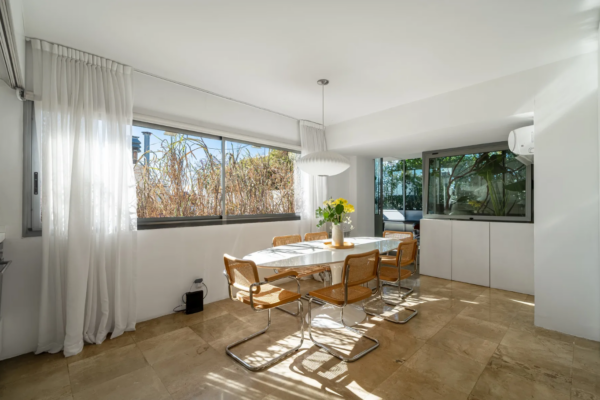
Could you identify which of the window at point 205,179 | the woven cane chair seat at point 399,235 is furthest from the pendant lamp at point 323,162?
the woven cane chair seat at point 399,235

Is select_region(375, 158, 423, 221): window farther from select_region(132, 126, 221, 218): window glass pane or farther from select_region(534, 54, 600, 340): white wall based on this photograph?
select_region(132, 126, 221, 218): window glass pane

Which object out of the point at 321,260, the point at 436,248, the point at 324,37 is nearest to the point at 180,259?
the point at 321,260

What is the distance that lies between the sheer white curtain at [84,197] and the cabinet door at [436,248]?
4.53 m

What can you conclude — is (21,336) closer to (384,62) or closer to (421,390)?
(421,390)

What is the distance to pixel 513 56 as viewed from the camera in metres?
2.70

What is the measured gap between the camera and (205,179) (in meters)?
3.64

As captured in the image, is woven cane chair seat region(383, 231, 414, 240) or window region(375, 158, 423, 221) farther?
window region(375, 158, 423, 221)

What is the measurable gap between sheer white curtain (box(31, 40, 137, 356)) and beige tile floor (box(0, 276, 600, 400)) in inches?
11.8

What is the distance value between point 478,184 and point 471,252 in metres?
1.16

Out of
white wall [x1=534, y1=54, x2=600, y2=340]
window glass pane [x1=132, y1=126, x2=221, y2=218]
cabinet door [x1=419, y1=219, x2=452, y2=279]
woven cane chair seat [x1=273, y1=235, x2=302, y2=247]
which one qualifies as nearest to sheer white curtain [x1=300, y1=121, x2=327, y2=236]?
woven cane chair seat [x1=273, y1=235, x2=302, y2=247]

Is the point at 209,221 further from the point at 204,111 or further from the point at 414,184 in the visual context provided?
the point at 414,184

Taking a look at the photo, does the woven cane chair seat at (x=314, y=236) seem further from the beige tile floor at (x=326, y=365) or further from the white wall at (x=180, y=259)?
the beige tile floor at (x=326, y=365)

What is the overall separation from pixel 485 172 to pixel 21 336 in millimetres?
6176

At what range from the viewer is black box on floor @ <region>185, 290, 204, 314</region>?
10.5 feet
